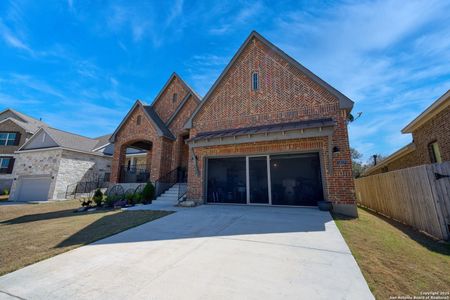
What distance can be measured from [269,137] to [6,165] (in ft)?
102

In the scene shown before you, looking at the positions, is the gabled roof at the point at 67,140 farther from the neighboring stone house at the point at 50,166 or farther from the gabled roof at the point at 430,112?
the gabled roof at the point at 430,112

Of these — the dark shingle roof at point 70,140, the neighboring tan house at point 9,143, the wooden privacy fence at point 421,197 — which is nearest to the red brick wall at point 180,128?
the dark shingle roof at point 70,140

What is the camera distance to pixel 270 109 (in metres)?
Answer: 9.65

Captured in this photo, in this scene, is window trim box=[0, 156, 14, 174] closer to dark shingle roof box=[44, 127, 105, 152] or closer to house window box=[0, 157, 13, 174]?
house window box=[0, 157, 13, 174]

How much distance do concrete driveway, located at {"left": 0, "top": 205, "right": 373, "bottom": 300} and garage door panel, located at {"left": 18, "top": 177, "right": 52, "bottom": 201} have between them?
1768 cm

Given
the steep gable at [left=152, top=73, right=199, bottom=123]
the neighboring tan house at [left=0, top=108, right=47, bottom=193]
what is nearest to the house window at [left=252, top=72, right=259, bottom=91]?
the steep gable at [left=152, top=73, right=199, bottom=123]

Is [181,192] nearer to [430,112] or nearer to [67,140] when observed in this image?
[430,112]

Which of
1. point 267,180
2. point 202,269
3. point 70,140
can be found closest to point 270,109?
point 267,180

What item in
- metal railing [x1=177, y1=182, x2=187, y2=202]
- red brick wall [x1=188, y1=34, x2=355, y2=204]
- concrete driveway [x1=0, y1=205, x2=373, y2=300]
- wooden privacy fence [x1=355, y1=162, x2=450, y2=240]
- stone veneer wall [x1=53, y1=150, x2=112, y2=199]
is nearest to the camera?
concrete driveway [x1=0, y1=205, x2=373, y2=300]

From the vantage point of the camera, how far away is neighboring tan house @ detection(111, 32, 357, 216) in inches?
311

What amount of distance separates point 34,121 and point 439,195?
42415mm

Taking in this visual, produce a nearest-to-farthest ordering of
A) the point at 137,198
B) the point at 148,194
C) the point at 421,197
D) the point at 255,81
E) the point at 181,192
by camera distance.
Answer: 1. the point at 421,197
2. the point at 255,81
3. the point at 137,198
4. the point at 148,194
5. the point at 181,192

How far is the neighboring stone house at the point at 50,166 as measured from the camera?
1639 cm

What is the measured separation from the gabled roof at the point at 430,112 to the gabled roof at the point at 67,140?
25.2 metres
